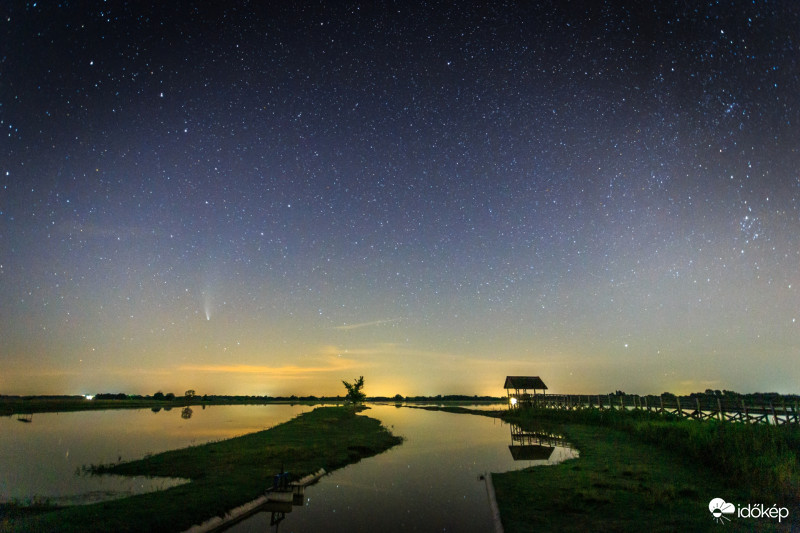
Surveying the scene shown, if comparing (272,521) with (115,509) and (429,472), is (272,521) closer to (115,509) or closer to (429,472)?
(115,509)

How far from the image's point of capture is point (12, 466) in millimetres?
22312

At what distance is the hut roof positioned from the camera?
2719 inches

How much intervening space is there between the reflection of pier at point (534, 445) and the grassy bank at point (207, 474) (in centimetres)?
915

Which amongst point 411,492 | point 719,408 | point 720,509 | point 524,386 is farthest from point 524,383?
point 720,509

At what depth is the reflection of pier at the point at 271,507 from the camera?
12462 millimetres

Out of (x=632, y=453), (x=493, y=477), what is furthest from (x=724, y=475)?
(x=493, y=477)

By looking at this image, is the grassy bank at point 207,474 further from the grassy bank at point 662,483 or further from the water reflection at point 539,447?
the grassy bank at point 662,483

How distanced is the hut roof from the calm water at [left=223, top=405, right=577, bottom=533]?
40.3 metres

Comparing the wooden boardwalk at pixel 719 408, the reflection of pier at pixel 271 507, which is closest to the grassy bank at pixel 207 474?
the reflection of pier at pixel 271 507

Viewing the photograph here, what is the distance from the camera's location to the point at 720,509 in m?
12.4

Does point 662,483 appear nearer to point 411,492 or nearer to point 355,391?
point 411,492

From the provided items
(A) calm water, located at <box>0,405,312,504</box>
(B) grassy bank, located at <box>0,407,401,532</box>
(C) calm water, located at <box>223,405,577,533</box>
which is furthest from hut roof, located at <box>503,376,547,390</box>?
(A) calm water, located at <box>0,405,312,504</box>

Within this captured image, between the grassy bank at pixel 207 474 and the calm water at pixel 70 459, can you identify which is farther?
the calm water at pixel 70 459

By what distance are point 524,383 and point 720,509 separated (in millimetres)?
59783
